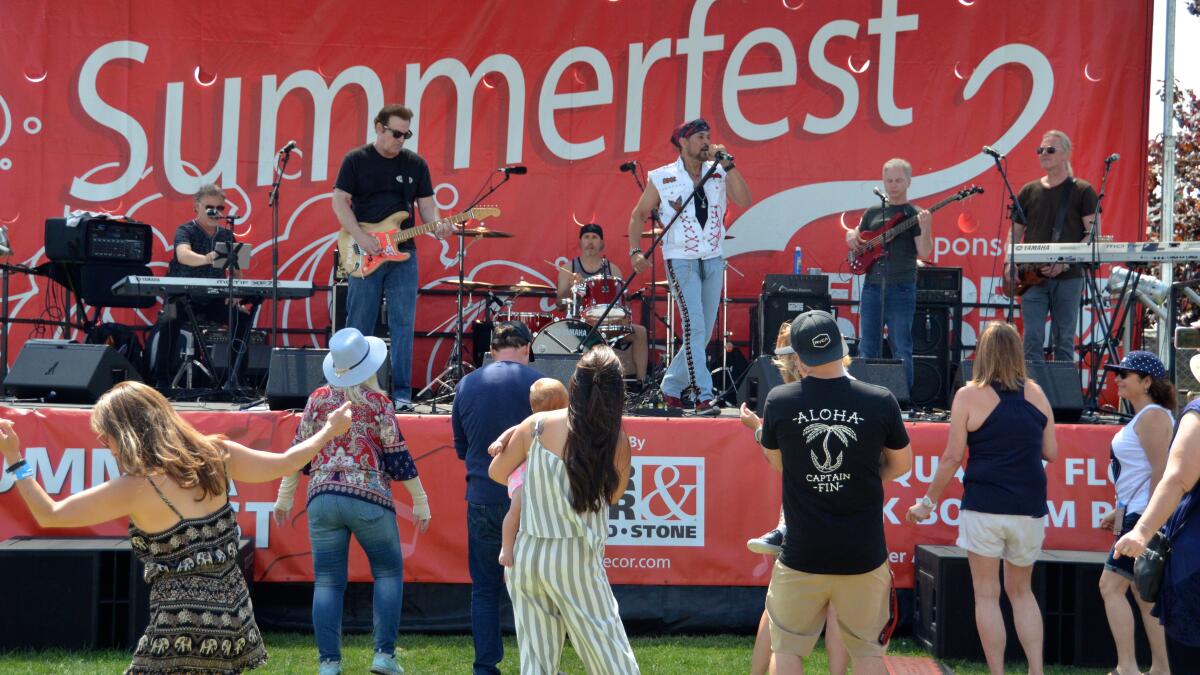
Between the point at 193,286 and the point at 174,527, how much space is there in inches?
202

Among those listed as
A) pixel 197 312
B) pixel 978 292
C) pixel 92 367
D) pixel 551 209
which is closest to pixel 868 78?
pixel 978 292

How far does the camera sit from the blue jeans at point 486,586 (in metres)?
5.65

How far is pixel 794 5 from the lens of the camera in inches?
422

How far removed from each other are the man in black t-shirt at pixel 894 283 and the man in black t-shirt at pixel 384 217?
3120mm

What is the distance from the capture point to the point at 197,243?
9.84 meters

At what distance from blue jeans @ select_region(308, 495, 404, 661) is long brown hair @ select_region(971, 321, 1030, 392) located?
2899 mm

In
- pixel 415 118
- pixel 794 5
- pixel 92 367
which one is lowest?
pixel 92 367

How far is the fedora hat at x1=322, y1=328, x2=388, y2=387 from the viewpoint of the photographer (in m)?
5.52

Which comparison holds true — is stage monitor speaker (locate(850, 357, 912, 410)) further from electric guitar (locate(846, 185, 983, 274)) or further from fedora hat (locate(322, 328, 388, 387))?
fedora hat (locate(322, 328, 388, 387))

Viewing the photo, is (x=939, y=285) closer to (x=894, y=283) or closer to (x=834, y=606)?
(x=894, y=283)

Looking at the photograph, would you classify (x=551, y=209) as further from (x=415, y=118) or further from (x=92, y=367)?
(x=92, y=367)

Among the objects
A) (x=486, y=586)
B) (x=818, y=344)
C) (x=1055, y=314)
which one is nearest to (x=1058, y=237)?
(x=1055, y=314)

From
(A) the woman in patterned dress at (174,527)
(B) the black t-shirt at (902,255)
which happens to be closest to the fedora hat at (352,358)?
(A) the woman in patterned dress at (174,527)

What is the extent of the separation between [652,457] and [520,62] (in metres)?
4.94
